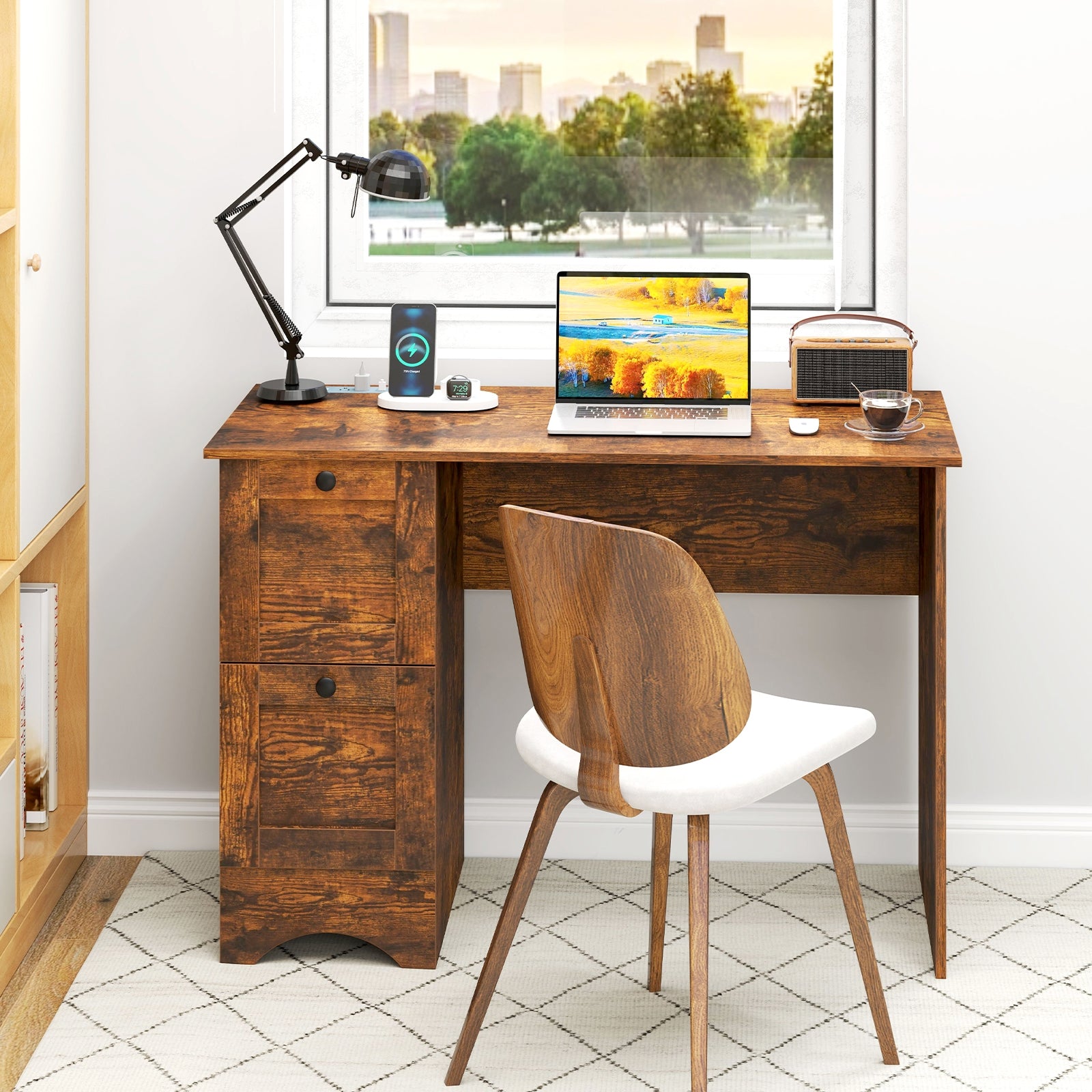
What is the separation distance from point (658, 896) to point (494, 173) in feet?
4.60

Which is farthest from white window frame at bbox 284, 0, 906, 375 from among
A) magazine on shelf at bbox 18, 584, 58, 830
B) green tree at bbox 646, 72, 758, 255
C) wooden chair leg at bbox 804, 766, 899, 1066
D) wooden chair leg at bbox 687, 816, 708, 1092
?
wooden chair leg at bbox 687, 816, 708, 1092

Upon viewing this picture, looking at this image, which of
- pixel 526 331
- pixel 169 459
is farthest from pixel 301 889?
pixel 526 331

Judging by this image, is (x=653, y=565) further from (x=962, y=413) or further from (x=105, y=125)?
(x=105, y=125)

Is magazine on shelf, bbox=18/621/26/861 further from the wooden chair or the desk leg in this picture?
the desk leg

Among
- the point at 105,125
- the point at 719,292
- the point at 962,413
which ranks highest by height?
the point at 105,125

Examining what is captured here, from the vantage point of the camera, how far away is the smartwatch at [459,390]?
8.36ft

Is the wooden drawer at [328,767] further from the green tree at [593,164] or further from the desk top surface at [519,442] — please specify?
the green tree at [593,164]

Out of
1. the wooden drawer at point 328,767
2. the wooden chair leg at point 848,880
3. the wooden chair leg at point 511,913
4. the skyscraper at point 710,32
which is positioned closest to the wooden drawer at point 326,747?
the wooden drawer at point 328,767

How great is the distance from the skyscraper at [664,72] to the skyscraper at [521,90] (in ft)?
0.67

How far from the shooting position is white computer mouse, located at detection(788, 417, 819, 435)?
2.37 meters

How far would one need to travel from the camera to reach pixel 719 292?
2.53m

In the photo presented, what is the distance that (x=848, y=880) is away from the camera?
2102mm

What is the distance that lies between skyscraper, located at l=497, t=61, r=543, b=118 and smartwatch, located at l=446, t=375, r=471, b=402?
0.63 m

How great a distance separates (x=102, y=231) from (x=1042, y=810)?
2047 millimetres
